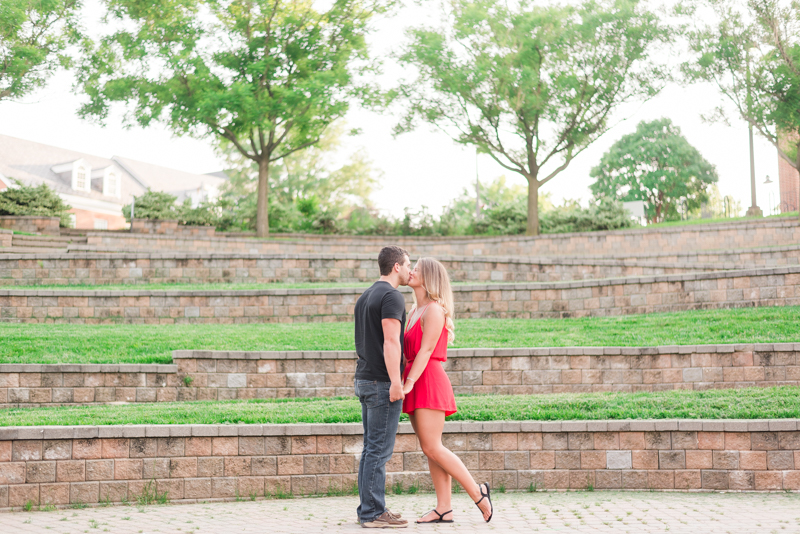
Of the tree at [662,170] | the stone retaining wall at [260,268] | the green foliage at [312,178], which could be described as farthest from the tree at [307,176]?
→ the stone retaining wall at [260,268]

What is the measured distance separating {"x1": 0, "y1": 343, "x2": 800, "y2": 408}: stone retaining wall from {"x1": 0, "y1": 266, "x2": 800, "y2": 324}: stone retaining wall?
11.1ft

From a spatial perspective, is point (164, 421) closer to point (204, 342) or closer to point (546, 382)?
point (204, 342)

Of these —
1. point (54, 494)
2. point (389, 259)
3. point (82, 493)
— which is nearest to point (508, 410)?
point (389, 259)

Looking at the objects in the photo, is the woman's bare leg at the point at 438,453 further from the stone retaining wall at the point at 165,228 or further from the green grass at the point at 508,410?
the stone retaining wall at the point at 165,228

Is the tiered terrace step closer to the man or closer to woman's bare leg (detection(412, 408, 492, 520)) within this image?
the man

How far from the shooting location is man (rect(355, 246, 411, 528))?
4801mm

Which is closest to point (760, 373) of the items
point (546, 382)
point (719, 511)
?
point (546, 382)

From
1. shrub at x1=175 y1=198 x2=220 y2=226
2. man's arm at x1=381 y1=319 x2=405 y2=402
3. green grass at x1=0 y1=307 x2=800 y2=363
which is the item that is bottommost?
green grass at x1=0 y1=307 x2=800 y2=363

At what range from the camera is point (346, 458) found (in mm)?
6180

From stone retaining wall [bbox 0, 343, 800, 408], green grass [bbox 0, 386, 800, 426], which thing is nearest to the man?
green grass [bbox 0, 386, 800, 426]

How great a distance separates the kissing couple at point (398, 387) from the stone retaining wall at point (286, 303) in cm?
688

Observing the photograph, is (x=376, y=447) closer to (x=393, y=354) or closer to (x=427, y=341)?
(x=393, y=354)

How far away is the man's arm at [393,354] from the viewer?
15.6 ft

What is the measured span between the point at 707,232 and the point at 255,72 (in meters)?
15.2
